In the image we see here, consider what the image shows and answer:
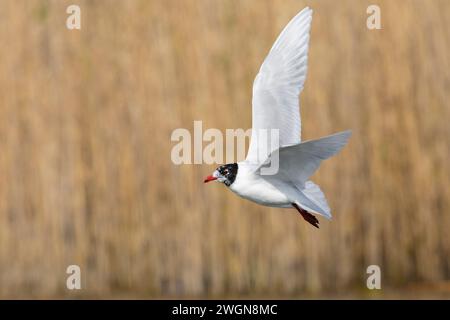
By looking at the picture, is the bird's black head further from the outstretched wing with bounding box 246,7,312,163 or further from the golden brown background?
the golden brown background

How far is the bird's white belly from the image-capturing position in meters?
2.86

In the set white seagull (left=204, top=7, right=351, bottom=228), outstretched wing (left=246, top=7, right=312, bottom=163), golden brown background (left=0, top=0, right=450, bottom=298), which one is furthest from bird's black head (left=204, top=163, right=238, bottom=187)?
golden brown background (left=0, top=0, right=450, bottom=298)

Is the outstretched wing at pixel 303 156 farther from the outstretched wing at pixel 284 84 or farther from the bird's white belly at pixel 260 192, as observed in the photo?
the outstretched wing at pixel 284 84

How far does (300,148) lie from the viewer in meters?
2.82

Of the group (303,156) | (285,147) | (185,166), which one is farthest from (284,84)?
(185,166)

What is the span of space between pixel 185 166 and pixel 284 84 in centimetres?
112

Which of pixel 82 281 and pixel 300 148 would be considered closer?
pixel 300 148

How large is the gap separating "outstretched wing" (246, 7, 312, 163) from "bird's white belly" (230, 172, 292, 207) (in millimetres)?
319

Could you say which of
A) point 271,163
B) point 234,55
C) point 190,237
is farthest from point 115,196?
point 271,163

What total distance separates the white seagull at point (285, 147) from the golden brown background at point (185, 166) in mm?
1051

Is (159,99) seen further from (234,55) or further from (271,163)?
(271,163)

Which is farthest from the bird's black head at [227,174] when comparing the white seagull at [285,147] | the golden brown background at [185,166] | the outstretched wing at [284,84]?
the golden brown background at [185,166]

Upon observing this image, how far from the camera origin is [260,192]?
287 centimetres
